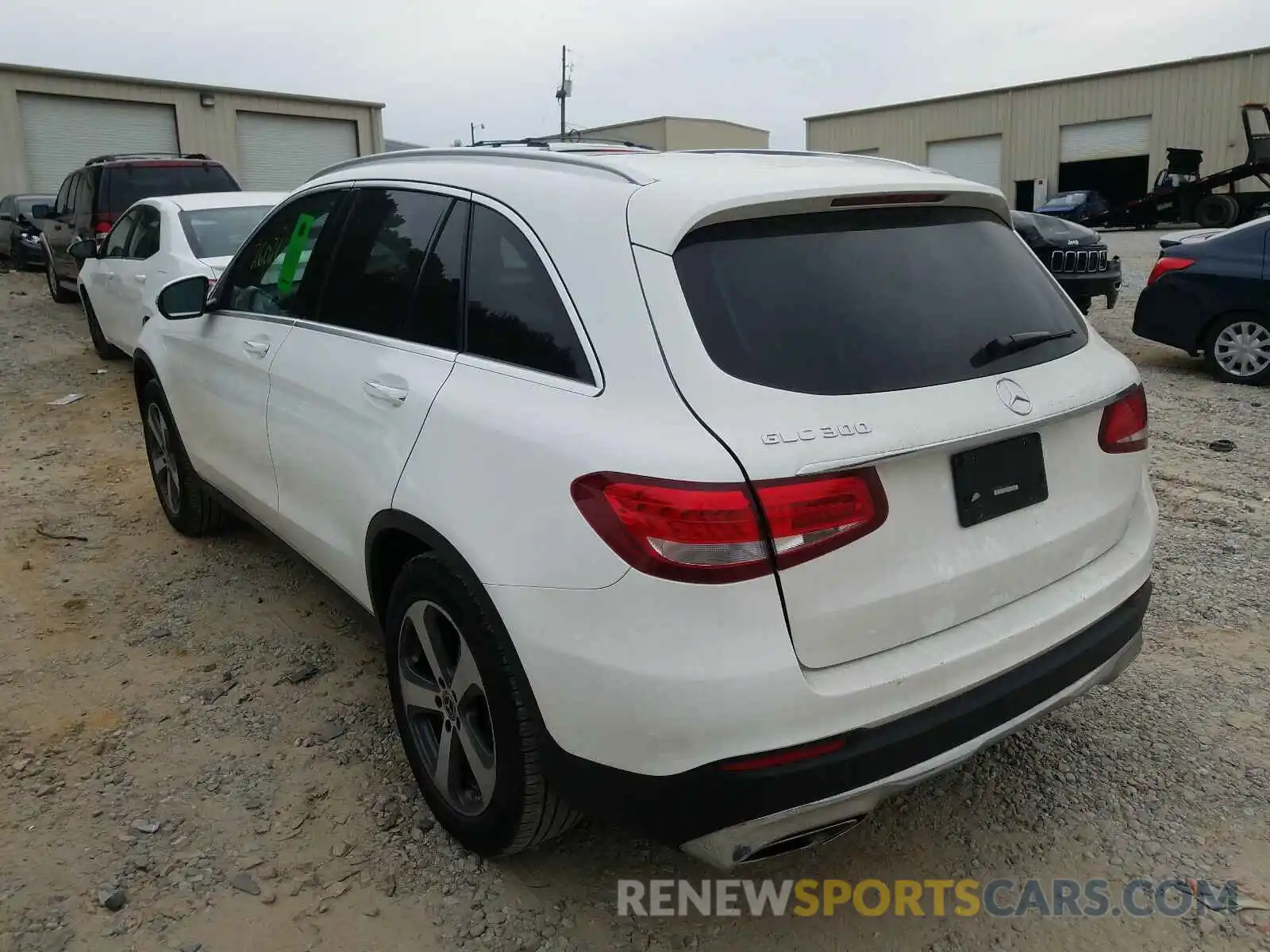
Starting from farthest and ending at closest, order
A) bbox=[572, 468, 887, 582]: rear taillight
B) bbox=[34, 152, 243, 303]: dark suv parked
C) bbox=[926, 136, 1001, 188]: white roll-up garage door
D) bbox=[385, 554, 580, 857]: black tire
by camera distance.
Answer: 1. bbox=[926, 136, 1001, 188]: white roll-up garage door
2. bbox=[34, 152, 243, 303]: dark suv parked
3. bbox=[385, 554, 580, 857]: black tire
4. bbox=[572, 468, 887, 582]: rear taillight

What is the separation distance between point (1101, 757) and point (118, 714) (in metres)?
3.18

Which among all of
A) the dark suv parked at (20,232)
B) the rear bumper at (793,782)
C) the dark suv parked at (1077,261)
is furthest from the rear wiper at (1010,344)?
the dark suv parked at (20,232)

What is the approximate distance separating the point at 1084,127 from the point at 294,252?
38275mm

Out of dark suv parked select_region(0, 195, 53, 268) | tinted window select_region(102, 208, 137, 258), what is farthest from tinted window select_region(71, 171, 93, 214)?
dark suv parked select_region(0, 195, 53, 268)

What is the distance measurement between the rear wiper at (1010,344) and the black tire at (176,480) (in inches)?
135

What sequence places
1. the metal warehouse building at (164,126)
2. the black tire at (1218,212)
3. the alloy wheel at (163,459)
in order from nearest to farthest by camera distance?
the alloy wheel at (163,459), the metal warehouse building at (164,126), the black tire at (1218,212)

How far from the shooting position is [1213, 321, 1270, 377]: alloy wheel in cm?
803

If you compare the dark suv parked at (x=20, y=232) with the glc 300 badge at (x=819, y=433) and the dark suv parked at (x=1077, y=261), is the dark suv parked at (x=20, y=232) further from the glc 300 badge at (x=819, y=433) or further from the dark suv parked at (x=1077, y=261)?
the glc 300 badge at (x=819, y=433)

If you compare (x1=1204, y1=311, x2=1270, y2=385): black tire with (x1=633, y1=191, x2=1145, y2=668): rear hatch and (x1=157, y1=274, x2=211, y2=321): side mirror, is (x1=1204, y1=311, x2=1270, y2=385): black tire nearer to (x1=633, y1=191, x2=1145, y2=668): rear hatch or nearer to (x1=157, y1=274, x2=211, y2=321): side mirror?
(x1=633, y1=191, x2=1145, y2=668): rear hatch

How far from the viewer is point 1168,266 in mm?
8500

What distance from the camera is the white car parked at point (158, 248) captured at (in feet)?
24.6

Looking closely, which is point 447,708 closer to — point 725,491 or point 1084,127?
point 725,491

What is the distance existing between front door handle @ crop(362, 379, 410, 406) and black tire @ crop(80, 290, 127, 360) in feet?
26.8

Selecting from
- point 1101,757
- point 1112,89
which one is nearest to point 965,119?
point 1112,89
